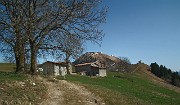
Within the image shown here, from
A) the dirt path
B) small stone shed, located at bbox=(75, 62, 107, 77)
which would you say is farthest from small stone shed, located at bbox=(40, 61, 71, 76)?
the dirt path

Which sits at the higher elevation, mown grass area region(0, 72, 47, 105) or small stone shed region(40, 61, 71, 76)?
small stone shed region(40, 61, 71, 76)

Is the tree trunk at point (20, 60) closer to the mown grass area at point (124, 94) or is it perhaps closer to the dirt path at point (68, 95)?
the dirt path at point (68, 95)

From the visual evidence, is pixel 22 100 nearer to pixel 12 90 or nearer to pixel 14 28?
pixel 12 90

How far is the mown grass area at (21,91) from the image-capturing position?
1841 centimetres

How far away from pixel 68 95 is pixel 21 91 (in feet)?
10.7

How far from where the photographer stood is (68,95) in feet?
72.1

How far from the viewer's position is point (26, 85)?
22.8 m

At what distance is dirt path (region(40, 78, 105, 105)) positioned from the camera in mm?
20141

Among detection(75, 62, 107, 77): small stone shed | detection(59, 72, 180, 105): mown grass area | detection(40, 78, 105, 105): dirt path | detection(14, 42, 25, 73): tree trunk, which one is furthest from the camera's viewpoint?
detection(75, 62, 107, 77): small stone shed

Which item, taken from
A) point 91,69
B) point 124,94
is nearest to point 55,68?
point 91,69

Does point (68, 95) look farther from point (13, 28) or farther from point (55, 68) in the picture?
point (55, 68)

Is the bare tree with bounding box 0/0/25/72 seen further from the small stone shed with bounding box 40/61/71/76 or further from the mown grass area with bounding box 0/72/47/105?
the small stone shed with bounding box 40/61/71/76

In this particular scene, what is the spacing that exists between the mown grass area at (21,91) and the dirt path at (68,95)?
624mm

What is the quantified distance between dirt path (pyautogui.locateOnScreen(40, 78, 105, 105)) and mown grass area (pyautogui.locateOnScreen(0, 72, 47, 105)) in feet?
2.05
